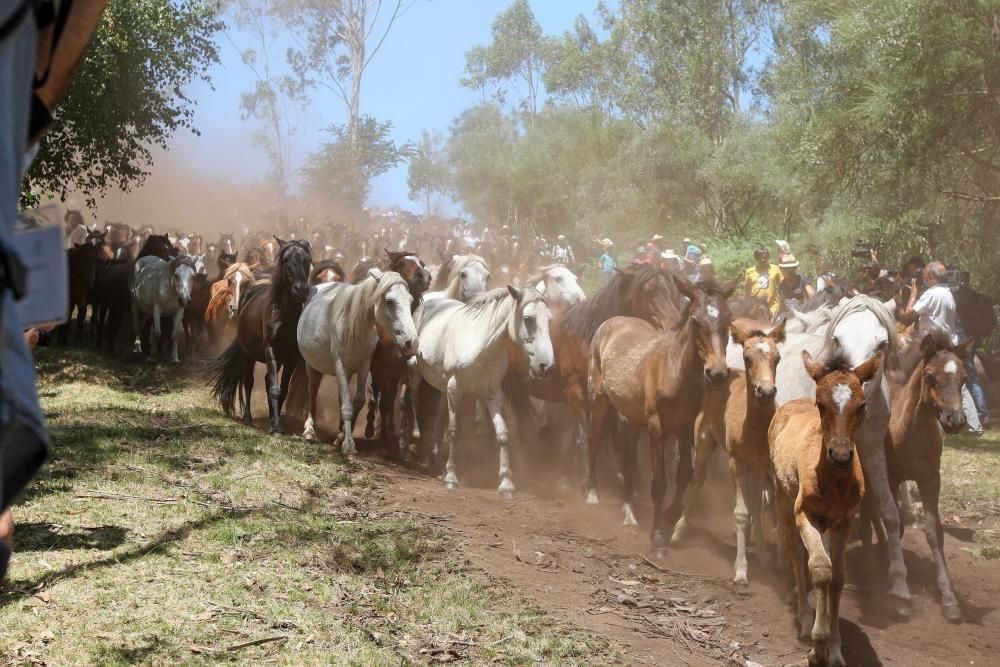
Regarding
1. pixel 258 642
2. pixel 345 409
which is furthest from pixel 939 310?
pixel 258 642

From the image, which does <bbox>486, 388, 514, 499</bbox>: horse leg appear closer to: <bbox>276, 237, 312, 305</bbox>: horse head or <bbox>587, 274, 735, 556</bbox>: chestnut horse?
<bbox>587, 274, 735, 556</bbox>: chestnut horse

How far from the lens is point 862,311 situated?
26.3ft

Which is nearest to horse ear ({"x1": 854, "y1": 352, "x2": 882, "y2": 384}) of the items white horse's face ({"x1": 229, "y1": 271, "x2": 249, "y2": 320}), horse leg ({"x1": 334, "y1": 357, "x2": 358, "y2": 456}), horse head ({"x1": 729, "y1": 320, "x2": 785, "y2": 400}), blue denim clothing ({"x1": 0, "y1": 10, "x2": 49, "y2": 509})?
horse head ({"x1": 729, "y1": 320, "x2": 785, "y2": 400})

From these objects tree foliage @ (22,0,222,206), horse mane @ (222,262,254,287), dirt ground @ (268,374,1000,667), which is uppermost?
tree foliage @ (22,0,222,206)

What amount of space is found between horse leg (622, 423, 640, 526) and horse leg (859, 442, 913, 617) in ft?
8.45

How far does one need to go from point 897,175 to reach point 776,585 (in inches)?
410

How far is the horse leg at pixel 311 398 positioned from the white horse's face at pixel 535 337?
3.30 metres

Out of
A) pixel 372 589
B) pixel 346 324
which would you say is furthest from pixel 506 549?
pixel 346 324

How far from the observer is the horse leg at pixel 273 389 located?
12500 mm

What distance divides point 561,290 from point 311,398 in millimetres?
3884

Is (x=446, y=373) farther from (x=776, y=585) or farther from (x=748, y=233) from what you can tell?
(x=748, y=233)

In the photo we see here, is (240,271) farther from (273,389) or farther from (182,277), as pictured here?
(273,389)

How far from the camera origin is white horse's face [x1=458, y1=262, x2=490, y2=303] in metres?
13.7

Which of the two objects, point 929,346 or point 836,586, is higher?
point 929,346
